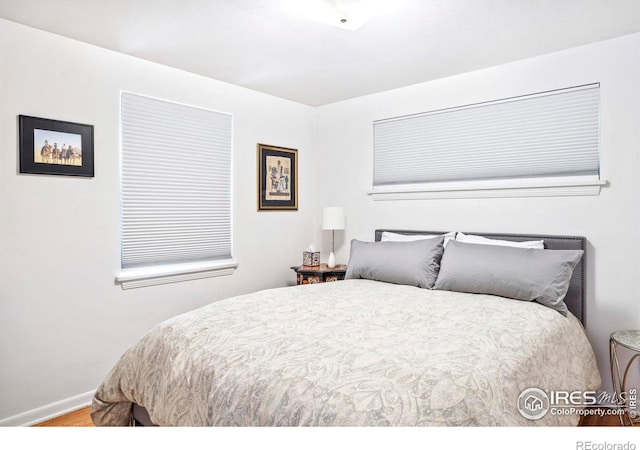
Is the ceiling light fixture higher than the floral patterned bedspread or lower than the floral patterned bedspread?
higher

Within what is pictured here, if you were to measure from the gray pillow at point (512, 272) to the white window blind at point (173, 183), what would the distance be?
6.42ft

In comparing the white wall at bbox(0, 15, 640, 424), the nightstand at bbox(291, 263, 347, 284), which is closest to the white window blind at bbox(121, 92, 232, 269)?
the white wall at bbox(0, 15, 640, 424)

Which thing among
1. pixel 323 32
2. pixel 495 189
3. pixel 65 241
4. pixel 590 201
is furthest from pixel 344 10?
pixel 65 241

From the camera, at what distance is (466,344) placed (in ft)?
5.56

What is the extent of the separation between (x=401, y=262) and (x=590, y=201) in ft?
4.38

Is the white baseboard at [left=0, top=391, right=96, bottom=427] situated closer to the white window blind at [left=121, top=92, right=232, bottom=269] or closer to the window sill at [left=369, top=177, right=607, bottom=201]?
the white window blind at [left=121, top=92, right=232, bottom=269]

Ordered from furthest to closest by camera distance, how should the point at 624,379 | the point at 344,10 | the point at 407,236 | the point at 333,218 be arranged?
the point at 333,218, the point at 407,236, the point at 624,379, the point at 344,10

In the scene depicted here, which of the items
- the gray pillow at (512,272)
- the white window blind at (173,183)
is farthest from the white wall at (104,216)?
the gray pillow at (512,272)

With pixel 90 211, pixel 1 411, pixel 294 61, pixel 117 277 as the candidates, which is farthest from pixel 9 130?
pixel 294 61

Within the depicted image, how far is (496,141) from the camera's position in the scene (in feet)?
10.6

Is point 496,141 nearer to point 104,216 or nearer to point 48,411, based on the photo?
point 104,216

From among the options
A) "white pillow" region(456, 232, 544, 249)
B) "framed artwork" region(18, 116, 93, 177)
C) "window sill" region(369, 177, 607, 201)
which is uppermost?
"framed artwork" region(18, 116, 93, 177)

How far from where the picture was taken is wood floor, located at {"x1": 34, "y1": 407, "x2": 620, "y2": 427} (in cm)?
246

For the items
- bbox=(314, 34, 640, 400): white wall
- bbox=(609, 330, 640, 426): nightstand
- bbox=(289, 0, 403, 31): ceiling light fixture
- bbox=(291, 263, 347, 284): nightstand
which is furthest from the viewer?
bbox=(291, 263, 347, 284): nightstand
